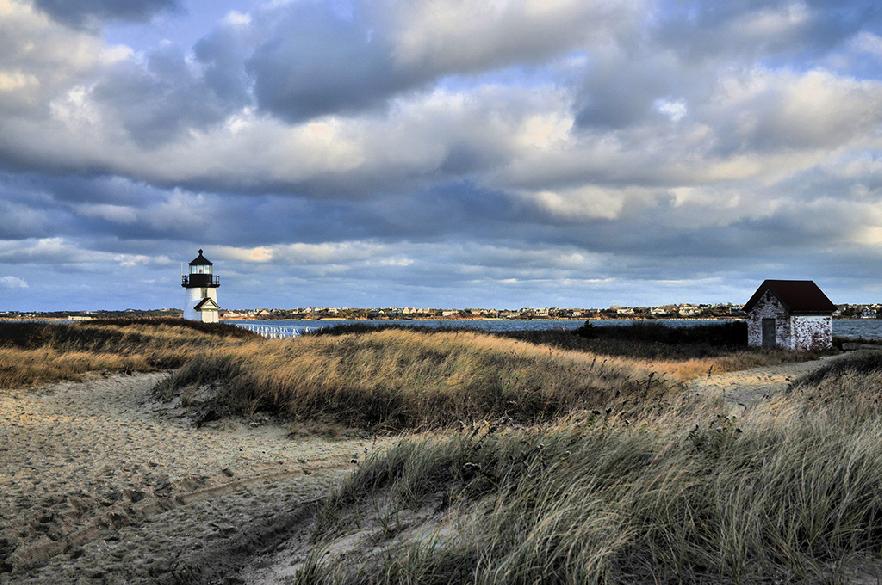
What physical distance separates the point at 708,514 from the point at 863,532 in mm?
954

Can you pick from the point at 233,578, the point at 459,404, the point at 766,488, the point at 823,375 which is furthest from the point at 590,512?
the point at 823,375

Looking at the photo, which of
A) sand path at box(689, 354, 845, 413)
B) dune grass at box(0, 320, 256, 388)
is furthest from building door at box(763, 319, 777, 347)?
dune grass at box(0, 320, 256, 388)

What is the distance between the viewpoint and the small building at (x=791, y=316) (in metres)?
34.3

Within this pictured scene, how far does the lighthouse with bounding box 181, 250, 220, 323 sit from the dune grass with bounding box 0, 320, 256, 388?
2197cm

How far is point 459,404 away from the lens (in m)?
12.1

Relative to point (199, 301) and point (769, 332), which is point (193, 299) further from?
point (769, 332)

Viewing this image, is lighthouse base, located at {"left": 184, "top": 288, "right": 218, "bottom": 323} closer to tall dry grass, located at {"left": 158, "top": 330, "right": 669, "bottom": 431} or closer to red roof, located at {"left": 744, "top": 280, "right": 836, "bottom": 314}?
tall dry grass, located at {"left": 158, "top": 330, "right": 669, "bottom": 431}

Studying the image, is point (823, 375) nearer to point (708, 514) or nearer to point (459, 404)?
point (459, 404)

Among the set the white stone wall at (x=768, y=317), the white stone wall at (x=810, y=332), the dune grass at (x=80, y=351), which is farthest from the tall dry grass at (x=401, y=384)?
the white stone wall at (x=810, y=332)

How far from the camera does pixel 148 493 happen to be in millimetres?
6910

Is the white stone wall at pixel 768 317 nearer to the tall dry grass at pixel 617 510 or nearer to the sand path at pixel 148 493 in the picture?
the tall dry grass at pixel 617 510

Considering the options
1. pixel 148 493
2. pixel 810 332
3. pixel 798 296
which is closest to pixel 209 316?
pixel 798 296

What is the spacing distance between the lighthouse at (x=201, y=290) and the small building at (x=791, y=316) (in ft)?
144

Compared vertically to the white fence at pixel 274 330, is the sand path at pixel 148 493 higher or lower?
lower
